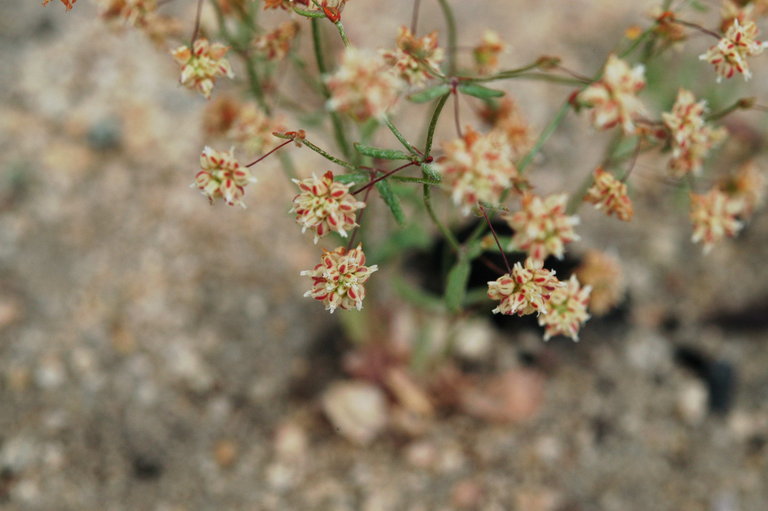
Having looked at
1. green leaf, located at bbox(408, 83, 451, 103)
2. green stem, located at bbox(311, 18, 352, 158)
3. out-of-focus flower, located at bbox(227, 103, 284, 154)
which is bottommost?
green leaf, located at bbox(408, 83, 451, 103)

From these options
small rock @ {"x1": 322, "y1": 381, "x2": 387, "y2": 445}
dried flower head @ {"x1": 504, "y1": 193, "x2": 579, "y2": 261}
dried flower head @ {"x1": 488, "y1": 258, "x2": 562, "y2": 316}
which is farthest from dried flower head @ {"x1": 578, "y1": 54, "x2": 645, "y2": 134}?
small rock @ {"x1": 322, "y1": 381, "x2": 387, "y2": 445}

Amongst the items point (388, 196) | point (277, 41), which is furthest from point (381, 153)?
point (277, 41)

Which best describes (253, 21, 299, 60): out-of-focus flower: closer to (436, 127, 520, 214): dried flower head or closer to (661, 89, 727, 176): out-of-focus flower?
(436, 127, 520, 214): dried flower head

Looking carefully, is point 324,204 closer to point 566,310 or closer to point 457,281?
point 457,281

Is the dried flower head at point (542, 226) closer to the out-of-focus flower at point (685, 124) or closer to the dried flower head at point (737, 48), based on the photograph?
the out-of-focus flower at point (685, 124)

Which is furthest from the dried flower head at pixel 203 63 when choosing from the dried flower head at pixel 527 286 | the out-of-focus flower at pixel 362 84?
the dried flower head at pixel 527 286

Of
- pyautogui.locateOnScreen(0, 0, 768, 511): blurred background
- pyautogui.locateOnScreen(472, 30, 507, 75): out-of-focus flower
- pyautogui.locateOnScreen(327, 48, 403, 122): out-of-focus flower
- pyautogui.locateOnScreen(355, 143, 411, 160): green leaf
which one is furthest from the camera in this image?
pyautogui.locateOnScreen(0, 0, 768, 511): blurred background

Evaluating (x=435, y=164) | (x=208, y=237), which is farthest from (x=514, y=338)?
(x=435, y=164)
